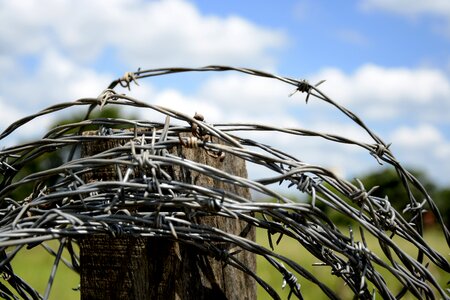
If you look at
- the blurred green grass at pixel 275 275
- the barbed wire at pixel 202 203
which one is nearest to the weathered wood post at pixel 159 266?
the barbed wire at pixel 202 203

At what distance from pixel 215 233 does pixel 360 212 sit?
39cm

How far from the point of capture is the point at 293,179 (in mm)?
1735

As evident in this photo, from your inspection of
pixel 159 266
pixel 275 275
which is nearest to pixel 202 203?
pixel 159 266

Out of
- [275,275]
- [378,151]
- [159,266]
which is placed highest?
[275,275]

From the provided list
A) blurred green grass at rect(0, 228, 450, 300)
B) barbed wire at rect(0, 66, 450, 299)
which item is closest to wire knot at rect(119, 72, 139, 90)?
barbed wire at rect(0, 66, 450, 299)

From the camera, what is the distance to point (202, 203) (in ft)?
5.45

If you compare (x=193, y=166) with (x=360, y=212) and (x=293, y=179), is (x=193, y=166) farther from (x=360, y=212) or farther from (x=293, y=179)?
(x=360, y=212)

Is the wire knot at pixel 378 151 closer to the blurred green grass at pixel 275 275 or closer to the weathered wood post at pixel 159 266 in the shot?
the weathered wood post at pixel 159 266

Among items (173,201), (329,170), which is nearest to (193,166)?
(173,201)

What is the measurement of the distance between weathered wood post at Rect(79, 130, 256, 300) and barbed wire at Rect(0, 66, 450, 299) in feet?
0.21

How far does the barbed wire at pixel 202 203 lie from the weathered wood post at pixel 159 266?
65 millimetres

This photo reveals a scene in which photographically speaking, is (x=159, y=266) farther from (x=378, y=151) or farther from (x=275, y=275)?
(x=275, y=275)

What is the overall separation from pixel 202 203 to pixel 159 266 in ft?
1.05

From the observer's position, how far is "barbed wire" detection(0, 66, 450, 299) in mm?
1664
